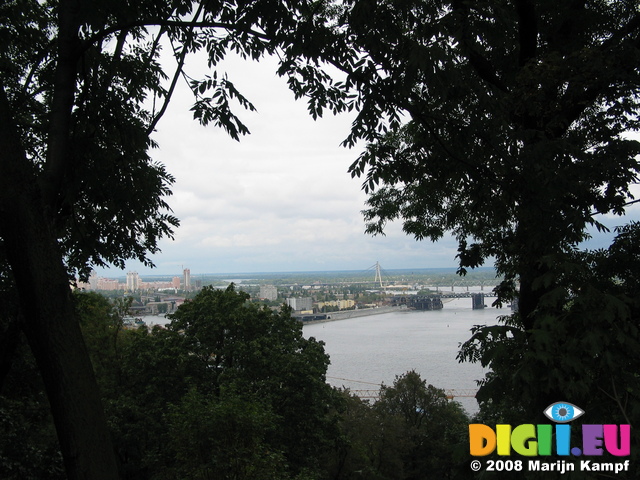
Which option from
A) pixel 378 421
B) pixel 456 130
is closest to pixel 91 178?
pixel 456 130

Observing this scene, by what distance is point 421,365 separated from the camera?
15.7 meters

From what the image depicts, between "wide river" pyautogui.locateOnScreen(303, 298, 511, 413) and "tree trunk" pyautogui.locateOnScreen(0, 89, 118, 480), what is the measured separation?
10112mm

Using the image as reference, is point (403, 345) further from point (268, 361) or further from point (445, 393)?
point (268, 361)

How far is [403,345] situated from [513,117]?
52.9 feet

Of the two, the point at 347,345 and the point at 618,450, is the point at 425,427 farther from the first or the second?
the point at 618,450

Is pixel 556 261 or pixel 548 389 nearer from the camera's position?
pixel 548 389

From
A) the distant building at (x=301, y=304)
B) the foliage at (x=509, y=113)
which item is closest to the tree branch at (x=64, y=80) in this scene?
the foliage at (x=509, y=113)

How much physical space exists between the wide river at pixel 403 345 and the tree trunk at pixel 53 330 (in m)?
10.1

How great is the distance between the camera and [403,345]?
61.7 ft

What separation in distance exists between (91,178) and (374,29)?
1.98 m

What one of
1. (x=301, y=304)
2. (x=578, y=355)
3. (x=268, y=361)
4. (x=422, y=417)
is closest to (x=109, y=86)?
(x=578, y=355)

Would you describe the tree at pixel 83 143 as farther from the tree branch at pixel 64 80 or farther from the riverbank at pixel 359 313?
the riverbank at pixel 359 313

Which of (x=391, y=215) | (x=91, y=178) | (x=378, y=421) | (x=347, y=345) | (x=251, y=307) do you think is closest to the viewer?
(x=91, y=178)

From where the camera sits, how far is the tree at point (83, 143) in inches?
79.6
